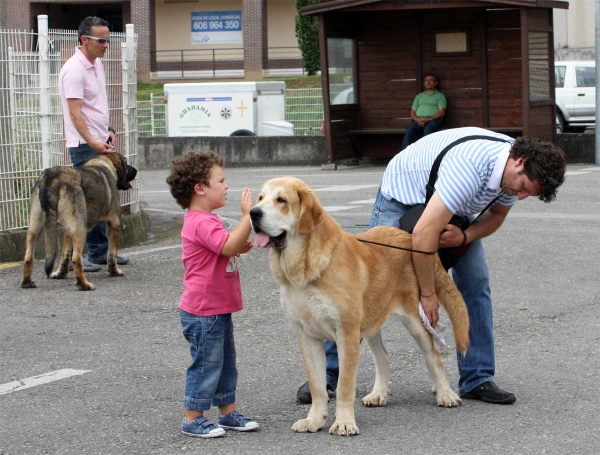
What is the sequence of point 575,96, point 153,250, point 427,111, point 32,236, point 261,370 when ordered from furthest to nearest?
point 575,96
point 427,111
point 153,250
point 32,236
point 261,370

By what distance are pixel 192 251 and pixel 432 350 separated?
1.37 metres

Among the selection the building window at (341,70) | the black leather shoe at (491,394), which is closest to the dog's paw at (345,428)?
the black leather shoe at (491,394)

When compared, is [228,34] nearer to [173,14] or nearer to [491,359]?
[173,14]

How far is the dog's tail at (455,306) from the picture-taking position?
5.45 m

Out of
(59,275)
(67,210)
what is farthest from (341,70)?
(67,210)

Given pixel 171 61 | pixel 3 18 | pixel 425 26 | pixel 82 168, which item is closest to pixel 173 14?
pixel 171 61

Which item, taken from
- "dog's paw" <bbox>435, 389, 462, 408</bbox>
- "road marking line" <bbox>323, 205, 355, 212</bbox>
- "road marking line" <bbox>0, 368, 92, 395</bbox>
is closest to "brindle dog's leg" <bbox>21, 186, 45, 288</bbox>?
"road marking line" <bbox>0, 368, 92, 395</bbox>

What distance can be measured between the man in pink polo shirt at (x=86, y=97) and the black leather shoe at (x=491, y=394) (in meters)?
5.09

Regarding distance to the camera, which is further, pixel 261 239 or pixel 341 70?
pixel 341 70

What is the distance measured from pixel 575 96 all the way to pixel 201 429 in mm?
21977

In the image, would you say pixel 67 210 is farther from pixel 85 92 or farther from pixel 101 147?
pixel 85 92

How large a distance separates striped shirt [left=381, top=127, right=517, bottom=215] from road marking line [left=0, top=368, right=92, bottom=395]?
223 cm

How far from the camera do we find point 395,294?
536 cm

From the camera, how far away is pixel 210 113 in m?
26.5
